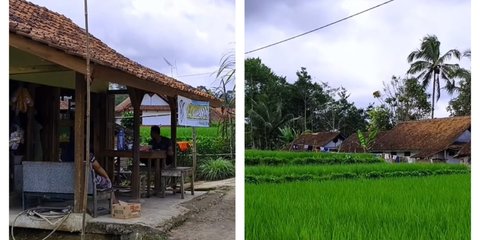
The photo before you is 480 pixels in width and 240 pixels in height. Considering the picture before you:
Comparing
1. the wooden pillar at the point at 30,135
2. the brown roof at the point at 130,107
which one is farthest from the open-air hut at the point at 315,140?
the brown roof at the point at 130,107

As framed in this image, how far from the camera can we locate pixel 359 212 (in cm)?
229

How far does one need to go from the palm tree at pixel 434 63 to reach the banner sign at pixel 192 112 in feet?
8.17

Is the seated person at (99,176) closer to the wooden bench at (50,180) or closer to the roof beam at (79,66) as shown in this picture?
the wooden bench at (50,180)

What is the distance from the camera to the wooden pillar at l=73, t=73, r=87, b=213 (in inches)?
127

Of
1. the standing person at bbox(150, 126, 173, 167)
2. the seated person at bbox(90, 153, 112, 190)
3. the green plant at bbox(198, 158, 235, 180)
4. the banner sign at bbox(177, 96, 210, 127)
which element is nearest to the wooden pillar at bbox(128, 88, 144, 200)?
the banner sign at bbox(177, 96, 210, 127)

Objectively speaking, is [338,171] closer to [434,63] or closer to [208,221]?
[208,221]

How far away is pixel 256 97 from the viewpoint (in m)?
2.09

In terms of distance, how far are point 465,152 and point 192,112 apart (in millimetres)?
2765

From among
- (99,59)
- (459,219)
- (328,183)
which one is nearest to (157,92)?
(99,59)

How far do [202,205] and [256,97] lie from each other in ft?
7.73

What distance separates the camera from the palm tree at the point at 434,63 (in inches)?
78.5

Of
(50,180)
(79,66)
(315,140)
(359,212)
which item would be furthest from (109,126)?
(359,212)

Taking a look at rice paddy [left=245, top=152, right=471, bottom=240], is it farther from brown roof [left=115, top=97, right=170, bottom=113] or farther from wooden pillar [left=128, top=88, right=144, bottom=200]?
brown roof [left=115, top=97, right=170, bottom=113]

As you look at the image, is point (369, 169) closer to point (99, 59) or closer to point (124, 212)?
point (124, 212)
